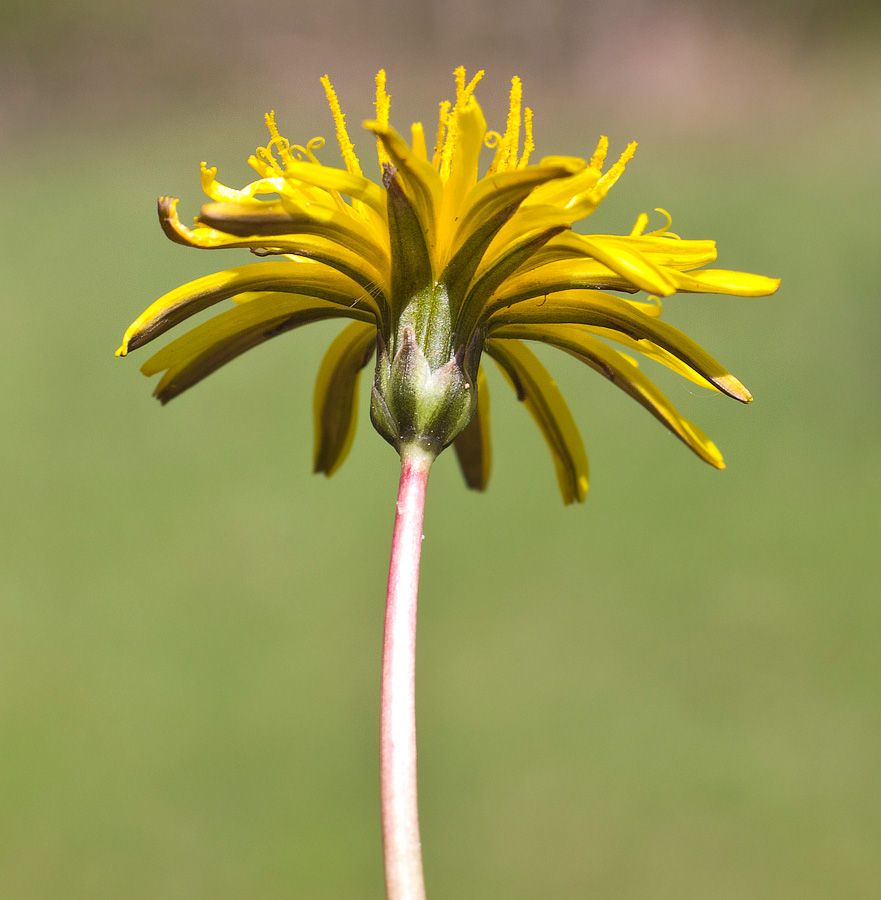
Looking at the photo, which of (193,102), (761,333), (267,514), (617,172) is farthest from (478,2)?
(617,172)

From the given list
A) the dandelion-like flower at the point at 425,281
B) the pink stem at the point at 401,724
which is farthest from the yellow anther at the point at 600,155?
the pink stem at the point at 401,724

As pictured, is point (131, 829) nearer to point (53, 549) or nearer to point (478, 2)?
point (53, 549)

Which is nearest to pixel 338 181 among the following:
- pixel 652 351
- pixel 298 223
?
pixel 298 223

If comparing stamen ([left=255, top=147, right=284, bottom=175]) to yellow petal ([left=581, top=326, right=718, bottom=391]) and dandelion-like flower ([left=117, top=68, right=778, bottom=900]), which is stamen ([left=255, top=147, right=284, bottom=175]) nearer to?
dandelion-like flower ([left=117, top=68, right=778, bottom=900])

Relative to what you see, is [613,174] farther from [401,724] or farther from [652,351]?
[401,724]

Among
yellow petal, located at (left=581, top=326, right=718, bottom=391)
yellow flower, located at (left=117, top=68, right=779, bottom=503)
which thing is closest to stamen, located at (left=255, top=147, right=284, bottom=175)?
yellow flower, located at (left=117, top=68, right=779, bottom=503)
